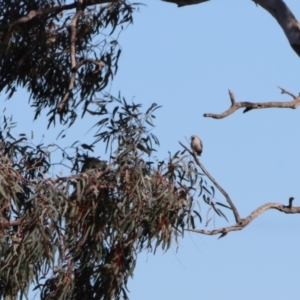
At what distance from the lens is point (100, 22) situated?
713cm

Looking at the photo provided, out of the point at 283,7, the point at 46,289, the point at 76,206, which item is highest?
the point at 283,7

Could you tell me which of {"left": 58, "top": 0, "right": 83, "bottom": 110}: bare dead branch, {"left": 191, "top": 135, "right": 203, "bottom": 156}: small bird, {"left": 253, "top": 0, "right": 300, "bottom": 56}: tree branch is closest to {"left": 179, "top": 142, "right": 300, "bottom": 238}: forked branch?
{"left": 253, "top": 0, "right": 300, "bottom": 56}: tree branch

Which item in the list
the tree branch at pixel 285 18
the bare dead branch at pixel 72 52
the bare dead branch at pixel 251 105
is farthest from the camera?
the bare dead branch at pixel 72 52

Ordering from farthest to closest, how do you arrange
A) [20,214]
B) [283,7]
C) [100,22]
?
[100,22], [20,214], [283,7]

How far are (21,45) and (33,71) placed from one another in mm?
278

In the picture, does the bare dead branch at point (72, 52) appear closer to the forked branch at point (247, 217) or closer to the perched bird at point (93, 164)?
the perched bird at point (93, 164)

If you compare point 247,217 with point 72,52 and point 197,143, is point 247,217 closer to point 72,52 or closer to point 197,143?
point 197,143

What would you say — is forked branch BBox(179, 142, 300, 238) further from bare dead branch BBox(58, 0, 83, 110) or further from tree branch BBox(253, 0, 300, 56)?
bare dead branch BBox(58, 0, 83, 110)

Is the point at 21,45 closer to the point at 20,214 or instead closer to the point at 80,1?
the point at 80,1

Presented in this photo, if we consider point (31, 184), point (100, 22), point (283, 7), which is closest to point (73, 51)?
point (100, 22)

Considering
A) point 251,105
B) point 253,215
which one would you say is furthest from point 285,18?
point 253,215

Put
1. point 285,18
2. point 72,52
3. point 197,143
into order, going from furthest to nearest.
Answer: point 72,52, point 197,143, point 285,18

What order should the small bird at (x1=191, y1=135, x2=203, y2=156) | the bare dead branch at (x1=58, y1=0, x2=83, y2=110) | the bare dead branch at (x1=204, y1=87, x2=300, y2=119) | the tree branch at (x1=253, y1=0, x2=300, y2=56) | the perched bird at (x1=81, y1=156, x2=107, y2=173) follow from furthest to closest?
the bare dead branch at (x1=58, y1=0, x2=83, y2=110) < the small bird at (x1=191, y1=135, x2=203, y2=156) < the perched bird at (x1=81, y1=156, x2=107, y2=173) < the tree branch at (x1=253, y1=0, x2=300, y2=56) < the bare dead branch at (x1=204, y1=87, x2=300, y2=119)

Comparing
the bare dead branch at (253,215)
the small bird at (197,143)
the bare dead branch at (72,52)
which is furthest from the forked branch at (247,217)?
the bare dead branch at (72,52)
